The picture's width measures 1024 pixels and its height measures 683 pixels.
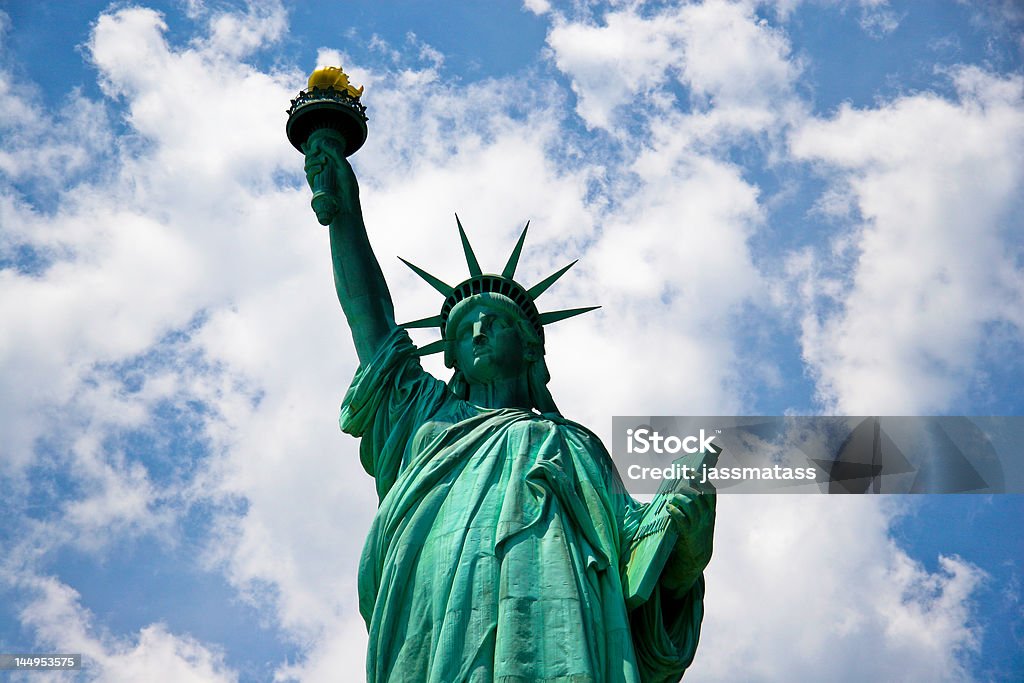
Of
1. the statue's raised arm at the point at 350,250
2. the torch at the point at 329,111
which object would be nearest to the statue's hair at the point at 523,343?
the statue's raised arm at the point at 350,250

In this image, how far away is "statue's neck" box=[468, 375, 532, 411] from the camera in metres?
12.6

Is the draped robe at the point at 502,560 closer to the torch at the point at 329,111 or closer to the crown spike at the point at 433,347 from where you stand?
the crown spike at the point at 433,347

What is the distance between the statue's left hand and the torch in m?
5.11

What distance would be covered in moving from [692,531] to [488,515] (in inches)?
63.2

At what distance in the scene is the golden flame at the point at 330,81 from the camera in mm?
13625

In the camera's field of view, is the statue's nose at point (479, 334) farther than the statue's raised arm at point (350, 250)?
A: No

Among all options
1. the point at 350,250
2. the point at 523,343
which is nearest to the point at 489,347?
the point at 523,343

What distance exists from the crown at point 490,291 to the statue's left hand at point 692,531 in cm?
281

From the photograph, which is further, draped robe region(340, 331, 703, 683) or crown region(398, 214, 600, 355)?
crown region(398, 214, 600, 355)

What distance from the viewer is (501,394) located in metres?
12.7

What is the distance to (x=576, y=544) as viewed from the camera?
1091 centimetres

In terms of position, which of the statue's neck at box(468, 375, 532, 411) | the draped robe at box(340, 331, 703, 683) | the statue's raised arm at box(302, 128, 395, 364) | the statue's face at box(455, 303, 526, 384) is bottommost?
the draped robe at box(340, 331, 703, 683)

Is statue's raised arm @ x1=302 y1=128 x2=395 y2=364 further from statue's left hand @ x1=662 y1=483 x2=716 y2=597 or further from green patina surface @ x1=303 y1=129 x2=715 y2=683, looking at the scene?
statue's left hand @ x1=662 y1=483 x2=716 y2=597

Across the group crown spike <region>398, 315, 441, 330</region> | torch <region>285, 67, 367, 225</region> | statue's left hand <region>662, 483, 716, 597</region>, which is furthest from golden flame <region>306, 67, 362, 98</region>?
statue's left hand <region>662, 483, 716, 597</region>
